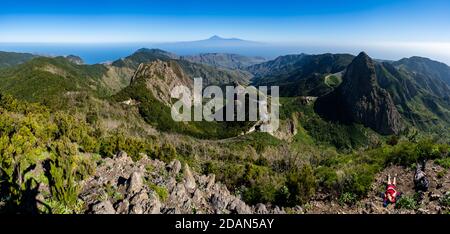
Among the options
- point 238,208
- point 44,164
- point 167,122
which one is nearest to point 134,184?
point 238,208

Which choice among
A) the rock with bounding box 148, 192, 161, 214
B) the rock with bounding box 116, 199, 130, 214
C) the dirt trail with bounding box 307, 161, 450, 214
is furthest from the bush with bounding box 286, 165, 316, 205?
the rock with bounding box 116, 199, 130, 214

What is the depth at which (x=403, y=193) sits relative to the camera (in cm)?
1989

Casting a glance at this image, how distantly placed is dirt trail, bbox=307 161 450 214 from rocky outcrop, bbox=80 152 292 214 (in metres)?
3.18

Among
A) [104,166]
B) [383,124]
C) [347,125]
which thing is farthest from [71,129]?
[383,124]

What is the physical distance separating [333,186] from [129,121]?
363 ft

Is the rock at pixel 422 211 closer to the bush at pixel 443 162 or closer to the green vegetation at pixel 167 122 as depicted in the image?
the bush at pixel 443 162

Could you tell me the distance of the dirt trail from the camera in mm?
17453

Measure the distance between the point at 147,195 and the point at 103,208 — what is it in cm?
276

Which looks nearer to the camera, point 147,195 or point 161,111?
point 147,195

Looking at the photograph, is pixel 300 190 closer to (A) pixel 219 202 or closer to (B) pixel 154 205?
(A) pixel 219 202

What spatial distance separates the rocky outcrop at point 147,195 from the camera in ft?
53.3

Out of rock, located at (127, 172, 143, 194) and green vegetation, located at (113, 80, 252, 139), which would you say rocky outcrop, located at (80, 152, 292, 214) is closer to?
rock, located at (127, 172, 143, 194)

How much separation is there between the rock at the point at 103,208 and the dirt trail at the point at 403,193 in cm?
1193
